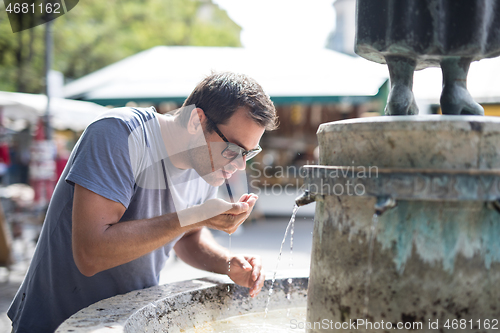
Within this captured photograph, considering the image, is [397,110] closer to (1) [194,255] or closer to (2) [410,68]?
(2) [410,68]

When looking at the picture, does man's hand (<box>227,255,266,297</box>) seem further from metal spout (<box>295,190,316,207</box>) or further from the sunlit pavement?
metal spout (<box>295,190,316,207</box>)

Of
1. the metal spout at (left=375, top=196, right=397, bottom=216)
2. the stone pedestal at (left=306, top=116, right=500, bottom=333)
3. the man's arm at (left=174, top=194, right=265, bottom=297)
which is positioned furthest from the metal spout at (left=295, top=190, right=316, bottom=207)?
the man's arm at (left=174, top=194, right=265, bottom=297)

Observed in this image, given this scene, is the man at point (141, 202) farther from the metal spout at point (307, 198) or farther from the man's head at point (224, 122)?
the metal spout at point (307, 198)

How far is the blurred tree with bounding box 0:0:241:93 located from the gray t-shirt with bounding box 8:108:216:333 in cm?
1473

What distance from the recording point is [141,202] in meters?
1.95

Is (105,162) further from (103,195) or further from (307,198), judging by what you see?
(307,198)

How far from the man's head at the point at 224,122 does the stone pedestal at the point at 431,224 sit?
94cm

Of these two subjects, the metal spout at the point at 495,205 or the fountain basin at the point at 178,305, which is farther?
the fountain basin at the point at 178,305

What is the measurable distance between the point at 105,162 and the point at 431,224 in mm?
1182

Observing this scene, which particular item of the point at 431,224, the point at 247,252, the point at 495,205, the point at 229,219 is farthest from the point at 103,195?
the point at 247,252

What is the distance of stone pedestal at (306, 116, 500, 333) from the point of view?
126 cm

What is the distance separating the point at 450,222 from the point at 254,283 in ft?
3.62

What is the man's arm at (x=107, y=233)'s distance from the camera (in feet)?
5.33

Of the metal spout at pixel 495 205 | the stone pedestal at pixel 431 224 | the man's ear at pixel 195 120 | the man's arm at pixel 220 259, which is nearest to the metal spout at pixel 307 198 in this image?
the stone pedestal at pixel 431 224
